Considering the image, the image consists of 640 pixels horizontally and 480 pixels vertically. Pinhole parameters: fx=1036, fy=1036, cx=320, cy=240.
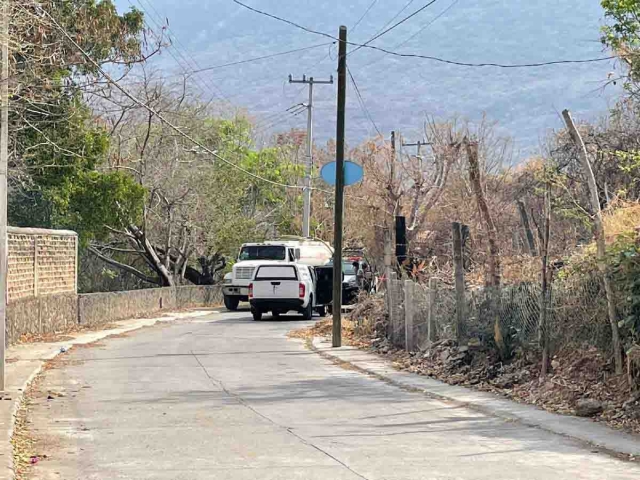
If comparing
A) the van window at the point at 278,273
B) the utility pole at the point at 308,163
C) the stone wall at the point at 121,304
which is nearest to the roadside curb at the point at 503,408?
the stone wall at the point at 121,304

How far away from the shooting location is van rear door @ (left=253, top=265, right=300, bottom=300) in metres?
33.8

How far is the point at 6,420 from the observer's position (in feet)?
39.1

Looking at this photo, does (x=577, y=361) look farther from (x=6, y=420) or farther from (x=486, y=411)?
(x=6, y=420)

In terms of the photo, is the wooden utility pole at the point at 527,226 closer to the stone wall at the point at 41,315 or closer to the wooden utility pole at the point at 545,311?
the wooden utility pole at the point at 545,311

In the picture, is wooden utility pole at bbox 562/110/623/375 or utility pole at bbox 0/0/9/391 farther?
utility pole at bbox 0/0/9/391

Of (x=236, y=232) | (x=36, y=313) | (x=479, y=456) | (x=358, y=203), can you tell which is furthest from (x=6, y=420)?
(x=358, y=203)

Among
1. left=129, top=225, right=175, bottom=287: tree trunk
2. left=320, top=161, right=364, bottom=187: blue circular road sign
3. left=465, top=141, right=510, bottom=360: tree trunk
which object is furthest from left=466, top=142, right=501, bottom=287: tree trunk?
left=129, top=225, right=175, bottom=287: tree trunk

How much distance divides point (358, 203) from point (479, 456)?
41703mm

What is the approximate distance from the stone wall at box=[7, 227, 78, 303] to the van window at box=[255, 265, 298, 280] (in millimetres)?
6446

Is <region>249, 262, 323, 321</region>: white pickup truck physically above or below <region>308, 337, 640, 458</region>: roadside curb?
above

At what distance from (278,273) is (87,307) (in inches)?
250

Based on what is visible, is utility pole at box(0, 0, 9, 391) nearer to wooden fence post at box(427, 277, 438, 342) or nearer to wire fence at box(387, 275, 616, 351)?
wire fence at box(387, 275, 616, 351)

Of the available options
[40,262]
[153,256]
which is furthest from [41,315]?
[153,256]

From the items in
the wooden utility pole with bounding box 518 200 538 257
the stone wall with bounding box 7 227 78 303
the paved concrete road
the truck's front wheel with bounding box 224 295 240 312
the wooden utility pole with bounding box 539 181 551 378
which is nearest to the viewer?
the paved concrete road
